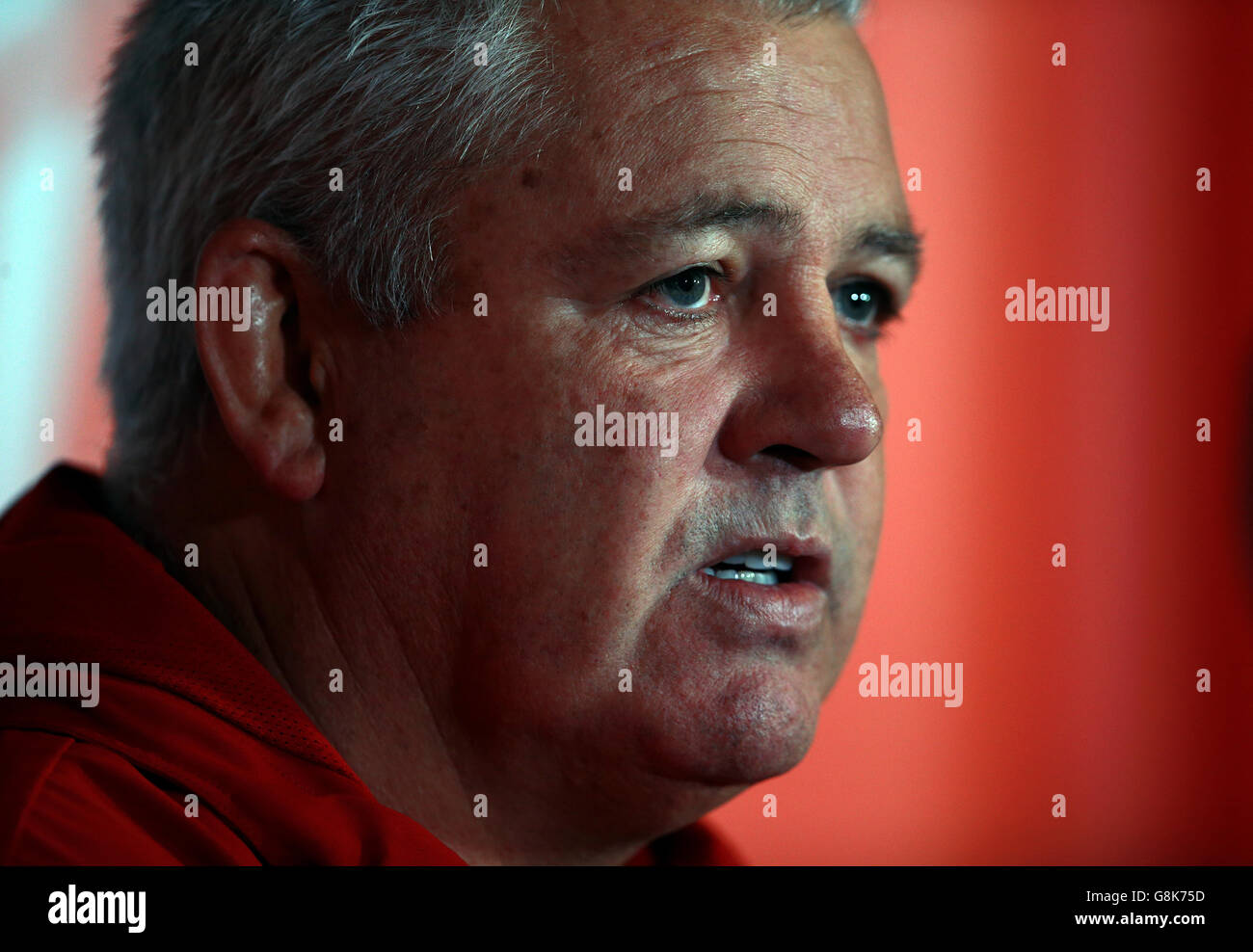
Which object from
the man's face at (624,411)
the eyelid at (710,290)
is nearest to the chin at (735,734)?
the man's face at (624,411)

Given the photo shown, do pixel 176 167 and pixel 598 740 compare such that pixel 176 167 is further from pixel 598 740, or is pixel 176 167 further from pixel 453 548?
pixel 598 740

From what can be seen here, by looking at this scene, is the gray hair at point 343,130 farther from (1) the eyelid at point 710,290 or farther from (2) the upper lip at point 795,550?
(2) the upper lip at point 795,550

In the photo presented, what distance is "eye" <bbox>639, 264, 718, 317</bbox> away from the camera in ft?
3.36

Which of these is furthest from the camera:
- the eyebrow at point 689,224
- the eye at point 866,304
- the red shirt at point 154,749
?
the eye at point 866,304

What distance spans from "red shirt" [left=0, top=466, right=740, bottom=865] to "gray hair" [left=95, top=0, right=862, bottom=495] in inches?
8.5

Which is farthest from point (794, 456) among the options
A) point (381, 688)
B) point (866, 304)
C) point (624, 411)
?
point (381, 688)

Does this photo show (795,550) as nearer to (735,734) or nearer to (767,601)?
(767,601)

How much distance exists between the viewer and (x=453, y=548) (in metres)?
1.01

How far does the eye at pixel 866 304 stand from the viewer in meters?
1.21

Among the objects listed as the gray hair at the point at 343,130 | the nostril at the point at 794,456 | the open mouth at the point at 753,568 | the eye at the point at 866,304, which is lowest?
the open mouth at the point at 753,568

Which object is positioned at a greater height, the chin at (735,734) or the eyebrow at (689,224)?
the eyebrow at (689,224)

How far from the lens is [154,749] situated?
885 millimetres

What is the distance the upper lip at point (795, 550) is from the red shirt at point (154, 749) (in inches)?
14.3

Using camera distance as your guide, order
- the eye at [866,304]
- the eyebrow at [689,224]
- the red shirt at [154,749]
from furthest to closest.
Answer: the eye at [866,304] → the eyebrow at [689,224] → the red shirt at [154,749]
